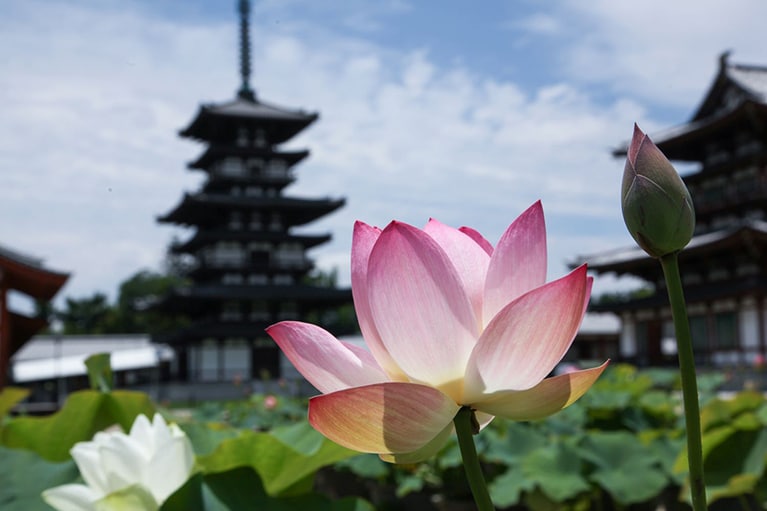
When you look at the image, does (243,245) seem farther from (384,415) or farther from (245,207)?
(384,415)

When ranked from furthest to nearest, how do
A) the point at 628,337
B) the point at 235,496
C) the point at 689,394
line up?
the point at 628,337 < the point at 235,496 < the point at 689,394

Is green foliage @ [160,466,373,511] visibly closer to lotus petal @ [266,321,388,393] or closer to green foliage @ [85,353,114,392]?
green foliage @ [85,353,114,392]

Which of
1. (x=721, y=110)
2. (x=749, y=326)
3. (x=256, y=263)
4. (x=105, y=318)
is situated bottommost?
(x=105, y=318)

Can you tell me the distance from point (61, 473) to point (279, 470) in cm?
17

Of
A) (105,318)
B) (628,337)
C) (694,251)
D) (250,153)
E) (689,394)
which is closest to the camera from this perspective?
(689,394)

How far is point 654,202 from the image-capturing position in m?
0.23

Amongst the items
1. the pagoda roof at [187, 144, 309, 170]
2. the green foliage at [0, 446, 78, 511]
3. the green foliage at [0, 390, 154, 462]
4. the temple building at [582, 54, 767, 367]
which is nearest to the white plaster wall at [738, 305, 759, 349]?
the temple building at [582, 54, 767, 367]

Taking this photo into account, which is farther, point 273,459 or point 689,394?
point 273,459

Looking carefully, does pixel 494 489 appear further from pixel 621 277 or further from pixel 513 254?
pixel 621 277

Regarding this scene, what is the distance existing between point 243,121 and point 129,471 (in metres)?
18.9

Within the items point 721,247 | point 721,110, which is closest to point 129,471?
point 721,247

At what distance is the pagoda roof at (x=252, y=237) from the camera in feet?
58.3

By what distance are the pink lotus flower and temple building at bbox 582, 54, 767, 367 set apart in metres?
11.9

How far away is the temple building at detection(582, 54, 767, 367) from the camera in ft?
39.0
